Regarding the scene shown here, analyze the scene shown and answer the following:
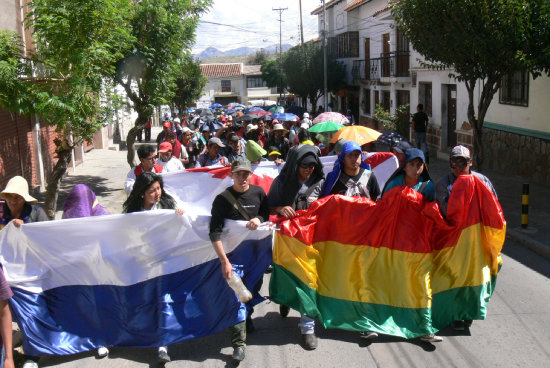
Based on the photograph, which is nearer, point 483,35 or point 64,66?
point 64,66

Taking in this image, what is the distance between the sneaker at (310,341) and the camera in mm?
5492

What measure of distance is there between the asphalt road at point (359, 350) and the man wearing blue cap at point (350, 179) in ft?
4.52

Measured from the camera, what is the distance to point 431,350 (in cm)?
539

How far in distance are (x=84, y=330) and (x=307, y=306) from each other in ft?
6.69

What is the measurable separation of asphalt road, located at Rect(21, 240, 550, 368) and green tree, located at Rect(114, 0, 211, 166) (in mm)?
9228

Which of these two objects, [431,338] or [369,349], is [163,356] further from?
[431,338]

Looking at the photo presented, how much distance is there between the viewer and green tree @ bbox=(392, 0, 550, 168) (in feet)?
36.6

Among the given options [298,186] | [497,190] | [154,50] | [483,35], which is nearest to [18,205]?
[298,186]

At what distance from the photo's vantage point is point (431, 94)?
23344mm

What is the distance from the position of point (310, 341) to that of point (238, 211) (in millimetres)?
1355

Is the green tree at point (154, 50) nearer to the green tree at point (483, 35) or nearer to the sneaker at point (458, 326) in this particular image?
the green tree at point (483, 35)

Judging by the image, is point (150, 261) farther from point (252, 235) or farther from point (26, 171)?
point (26, 171)

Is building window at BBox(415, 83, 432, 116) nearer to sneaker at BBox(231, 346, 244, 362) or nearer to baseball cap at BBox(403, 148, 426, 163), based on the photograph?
baseball cap at BBox(403, 148, 426, 163)

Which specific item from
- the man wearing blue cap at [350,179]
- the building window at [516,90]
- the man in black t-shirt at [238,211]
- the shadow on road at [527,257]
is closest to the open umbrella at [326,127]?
the shadow on road at [527,257]
